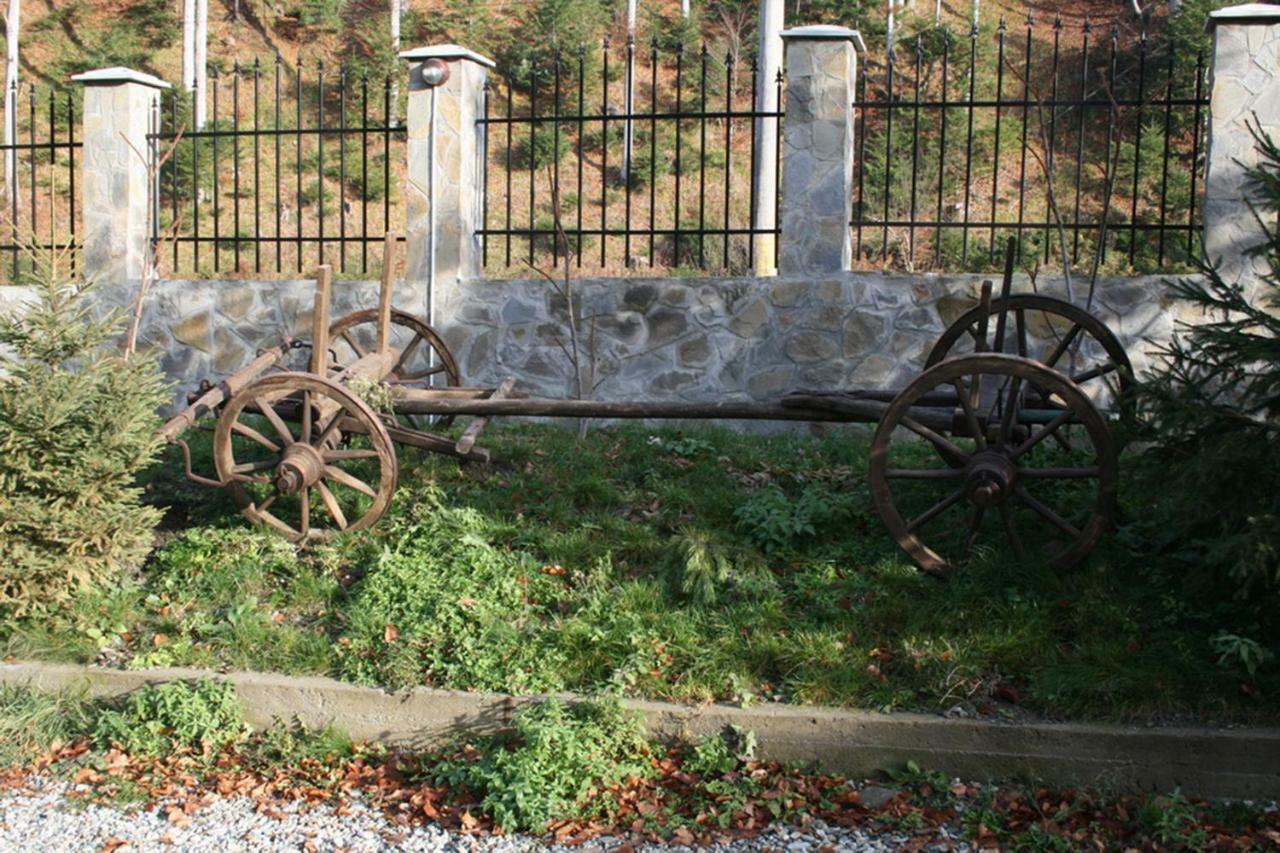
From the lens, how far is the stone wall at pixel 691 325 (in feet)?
26.3

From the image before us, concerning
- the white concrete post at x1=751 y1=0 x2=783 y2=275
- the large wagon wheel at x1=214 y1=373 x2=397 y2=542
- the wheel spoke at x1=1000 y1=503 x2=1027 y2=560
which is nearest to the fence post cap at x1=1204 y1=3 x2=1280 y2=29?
the wheel spoke at x1=1000 y1=503 x2=1027 y2=560

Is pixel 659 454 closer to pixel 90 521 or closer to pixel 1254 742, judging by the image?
pixel 90 521

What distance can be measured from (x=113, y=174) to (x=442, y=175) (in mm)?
2627

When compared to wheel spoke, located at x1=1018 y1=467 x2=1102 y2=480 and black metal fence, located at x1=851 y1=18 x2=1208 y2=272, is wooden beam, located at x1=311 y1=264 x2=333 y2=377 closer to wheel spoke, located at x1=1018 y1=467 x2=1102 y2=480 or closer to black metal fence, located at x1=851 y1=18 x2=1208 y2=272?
wheel spoke, located at x1=1018 y1=467 x2=1102 y2=480

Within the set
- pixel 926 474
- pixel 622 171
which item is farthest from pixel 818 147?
pixel 622 171

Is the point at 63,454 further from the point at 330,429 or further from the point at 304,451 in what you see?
the point at 330,429

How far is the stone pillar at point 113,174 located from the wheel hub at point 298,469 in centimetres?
414

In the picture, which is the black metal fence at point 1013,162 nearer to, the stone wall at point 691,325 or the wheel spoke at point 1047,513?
the stone wall at point 691,325

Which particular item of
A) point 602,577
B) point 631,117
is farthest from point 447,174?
point 602,577

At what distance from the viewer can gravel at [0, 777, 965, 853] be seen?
420 centimetres

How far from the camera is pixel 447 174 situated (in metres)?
8.66

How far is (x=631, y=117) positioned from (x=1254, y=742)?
5.61 meters

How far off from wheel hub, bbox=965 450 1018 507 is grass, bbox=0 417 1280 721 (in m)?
0.29

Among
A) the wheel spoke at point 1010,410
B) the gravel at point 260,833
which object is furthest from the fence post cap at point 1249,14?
the gravel at point 260,833
